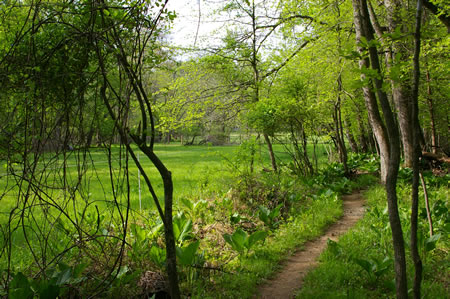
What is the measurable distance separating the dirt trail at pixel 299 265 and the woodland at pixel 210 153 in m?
0.10

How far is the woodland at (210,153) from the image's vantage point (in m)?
2.26

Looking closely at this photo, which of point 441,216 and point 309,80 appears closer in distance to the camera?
point 441,216

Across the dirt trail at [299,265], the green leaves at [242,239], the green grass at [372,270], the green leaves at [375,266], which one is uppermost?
the green leaves at [242,239]

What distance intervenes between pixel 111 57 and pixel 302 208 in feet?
16.0

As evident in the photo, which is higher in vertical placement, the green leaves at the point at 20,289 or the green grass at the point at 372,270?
the green leaves at the point at 20,289

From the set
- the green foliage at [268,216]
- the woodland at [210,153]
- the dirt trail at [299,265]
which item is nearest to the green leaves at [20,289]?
the woodland at [210,153]

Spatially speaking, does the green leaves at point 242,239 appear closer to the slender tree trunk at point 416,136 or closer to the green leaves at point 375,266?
the green leaves at point 375,266

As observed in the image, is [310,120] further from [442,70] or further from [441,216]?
[441,216]

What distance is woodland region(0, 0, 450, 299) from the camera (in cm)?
226

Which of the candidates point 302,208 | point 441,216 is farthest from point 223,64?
point 441,216

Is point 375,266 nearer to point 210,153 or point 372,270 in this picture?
point 372,270

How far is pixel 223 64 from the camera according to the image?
9.30 meters

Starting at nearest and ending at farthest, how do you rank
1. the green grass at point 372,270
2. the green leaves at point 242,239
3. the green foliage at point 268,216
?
the green grass at point 372,270
the green leaves at point 242,239
the green foliage at point 268,216

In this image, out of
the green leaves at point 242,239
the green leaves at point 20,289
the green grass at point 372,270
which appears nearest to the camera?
the green leaves at point 20,289
